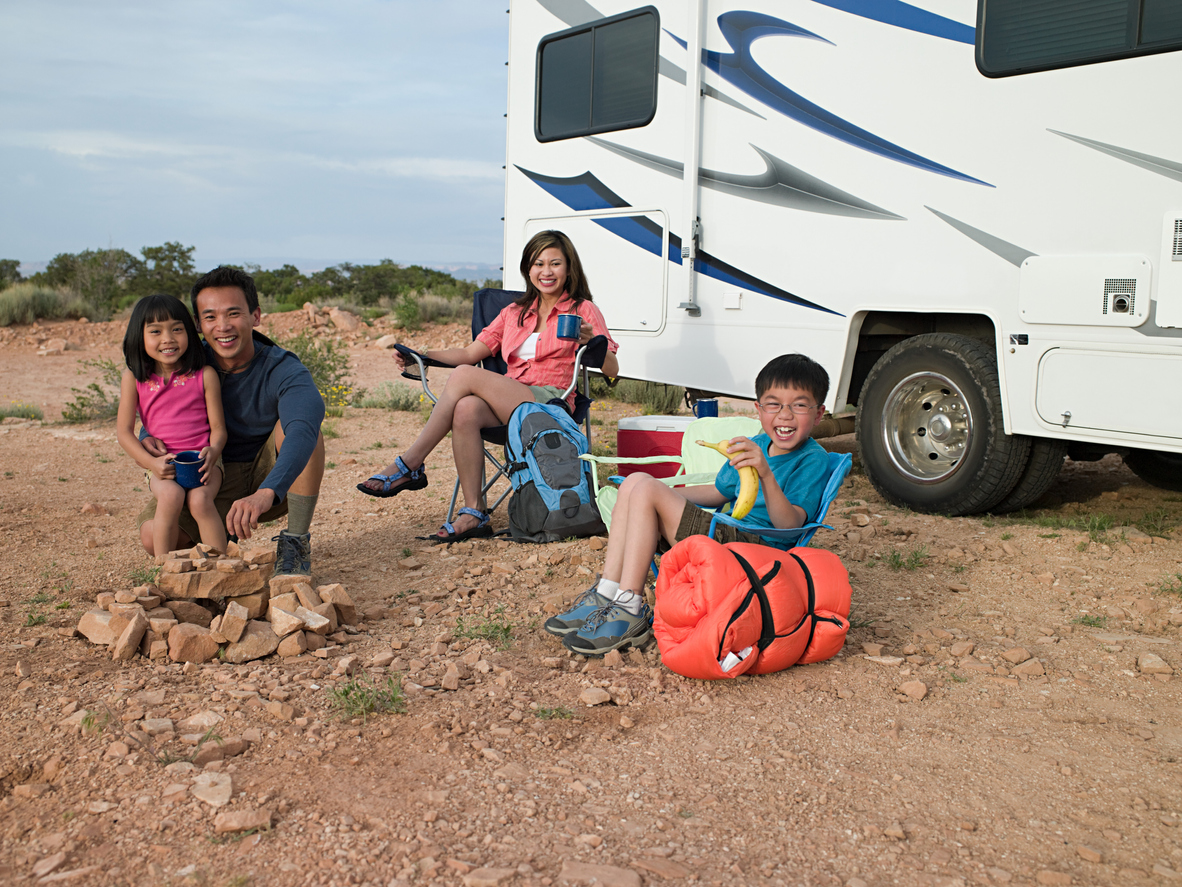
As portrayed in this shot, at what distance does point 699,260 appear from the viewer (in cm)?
475

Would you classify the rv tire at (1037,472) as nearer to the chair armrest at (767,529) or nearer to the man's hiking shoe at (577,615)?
the chair armrest at (767,529)

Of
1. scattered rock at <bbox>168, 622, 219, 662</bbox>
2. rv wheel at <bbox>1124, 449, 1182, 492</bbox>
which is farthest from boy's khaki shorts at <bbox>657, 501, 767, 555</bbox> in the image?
rv wheel at <bbox>1124, 449, 1182, 492</bbox>

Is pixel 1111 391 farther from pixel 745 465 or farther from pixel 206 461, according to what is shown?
pixel 206 461

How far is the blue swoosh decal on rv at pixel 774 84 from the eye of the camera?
13.3ft

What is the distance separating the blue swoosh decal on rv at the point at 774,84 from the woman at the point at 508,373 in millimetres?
1200

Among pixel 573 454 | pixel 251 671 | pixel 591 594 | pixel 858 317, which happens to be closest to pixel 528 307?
pixel 573 454

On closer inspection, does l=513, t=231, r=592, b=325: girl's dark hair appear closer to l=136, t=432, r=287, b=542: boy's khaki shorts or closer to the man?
the man

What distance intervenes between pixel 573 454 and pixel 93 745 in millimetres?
2117

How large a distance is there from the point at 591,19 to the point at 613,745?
425cm

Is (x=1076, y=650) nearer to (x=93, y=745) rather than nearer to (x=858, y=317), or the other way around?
(x=858, y=317)

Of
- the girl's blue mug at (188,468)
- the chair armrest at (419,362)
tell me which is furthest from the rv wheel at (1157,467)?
the girl's blue mug at (188,468)

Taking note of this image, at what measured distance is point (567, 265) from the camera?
4.20 m

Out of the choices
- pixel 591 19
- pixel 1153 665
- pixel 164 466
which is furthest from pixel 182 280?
pixel 1153 665

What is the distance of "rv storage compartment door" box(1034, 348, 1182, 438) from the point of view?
3305mm
